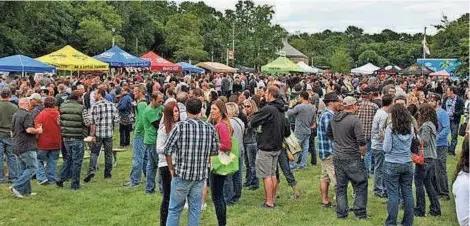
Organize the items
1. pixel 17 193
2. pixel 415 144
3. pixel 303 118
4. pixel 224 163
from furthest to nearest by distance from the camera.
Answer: pixel 303 118, pixel 17 193, pixel 415 144, pixel 224 163

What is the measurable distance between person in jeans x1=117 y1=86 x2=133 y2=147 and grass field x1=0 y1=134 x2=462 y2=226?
4235 millimetres

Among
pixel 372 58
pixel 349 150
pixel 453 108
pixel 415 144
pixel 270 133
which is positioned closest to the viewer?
pixel 415 144

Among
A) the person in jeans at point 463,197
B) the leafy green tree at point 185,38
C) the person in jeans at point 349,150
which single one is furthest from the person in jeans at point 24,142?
the leafy green tree at point 185,38

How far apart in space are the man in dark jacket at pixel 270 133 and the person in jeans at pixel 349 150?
33.1 inches

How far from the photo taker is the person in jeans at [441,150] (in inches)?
331

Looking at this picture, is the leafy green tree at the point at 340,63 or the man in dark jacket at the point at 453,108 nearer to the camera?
the man in dark jacket at the point at 453,108

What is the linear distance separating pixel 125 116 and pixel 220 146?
782 cm

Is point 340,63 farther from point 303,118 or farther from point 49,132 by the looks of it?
point 49,132

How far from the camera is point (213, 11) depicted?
95.6m

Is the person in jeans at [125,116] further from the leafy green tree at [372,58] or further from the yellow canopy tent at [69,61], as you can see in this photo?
the leafy green tree at [372,58]

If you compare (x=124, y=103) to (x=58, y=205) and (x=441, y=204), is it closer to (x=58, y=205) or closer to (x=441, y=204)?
(x=58, y=205)

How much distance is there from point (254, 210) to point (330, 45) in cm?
10565

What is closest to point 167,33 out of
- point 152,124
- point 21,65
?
point 21,65

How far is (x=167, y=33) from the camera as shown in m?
68.2
